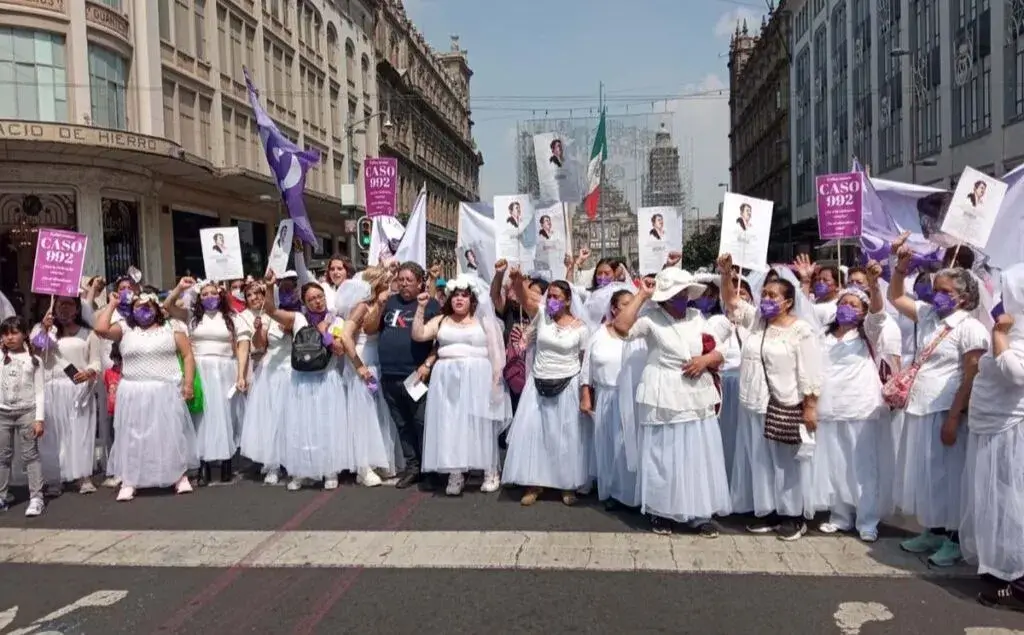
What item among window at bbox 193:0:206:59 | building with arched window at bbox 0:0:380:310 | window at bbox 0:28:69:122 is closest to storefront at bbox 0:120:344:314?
building with arched window at bbox 0:0:380:310

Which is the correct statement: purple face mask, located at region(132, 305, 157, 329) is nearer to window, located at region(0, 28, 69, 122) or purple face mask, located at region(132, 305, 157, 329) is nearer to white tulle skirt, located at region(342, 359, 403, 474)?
white tulle skirt, located at region(342, 359, 403, 474)

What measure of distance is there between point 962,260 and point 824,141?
1905 inches

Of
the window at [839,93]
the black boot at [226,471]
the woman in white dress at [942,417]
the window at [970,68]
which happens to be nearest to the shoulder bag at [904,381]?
the woman in white dress at [942,417]

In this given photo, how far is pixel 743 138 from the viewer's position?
84812mm

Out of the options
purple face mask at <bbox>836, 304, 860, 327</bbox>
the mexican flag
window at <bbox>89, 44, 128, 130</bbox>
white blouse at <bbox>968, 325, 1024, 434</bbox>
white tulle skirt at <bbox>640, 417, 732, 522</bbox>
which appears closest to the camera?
white blouse at <bbox>968, 325, 1024, 434</bbox>

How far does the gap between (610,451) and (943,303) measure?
2.71m

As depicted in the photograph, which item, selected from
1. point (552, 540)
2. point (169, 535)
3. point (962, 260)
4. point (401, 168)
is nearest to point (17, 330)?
point (169, 535)

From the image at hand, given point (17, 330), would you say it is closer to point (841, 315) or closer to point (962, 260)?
point (841, 315)

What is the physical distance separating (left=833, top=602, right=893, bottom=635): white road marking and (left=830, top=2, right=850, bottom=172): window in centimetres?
4442

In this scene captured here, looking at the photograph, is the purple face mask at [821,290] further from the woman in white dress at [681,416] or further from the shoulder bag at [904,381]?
the woman in white dress at [681,416]

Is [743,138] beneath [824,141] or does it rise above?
above

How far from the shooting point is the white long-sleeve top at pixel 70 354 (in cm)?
764

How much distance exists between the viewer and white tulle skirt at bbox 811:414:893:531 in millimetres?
5898

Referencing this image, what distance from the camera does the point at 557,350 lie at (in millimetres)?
6926
